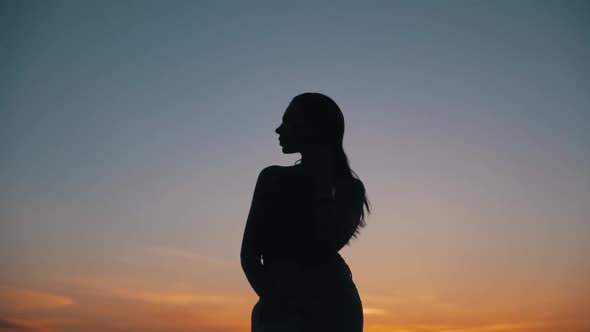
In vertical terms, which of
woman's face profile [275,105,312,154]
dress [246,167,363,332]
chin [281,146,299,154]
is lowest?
dress [246,167,363,332]

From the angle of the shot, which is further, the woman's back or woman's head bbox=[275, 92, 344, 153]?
woman's head bbox=[275, 92, 344, 153]

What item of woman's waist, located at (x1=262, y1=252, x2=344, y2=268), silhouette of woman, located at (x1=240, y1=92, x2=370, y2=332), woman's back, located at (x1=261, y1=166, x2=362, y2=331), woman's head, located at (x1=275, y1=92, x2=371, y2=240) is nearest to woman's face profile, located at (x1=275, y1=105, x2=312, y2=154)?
woman's head, located at (x1=275, y1=92, x2=371, y2=240)

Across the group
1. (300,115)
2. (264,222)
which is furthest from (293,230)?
(300,115)

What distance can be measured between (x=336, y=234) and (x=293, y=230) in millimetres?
210

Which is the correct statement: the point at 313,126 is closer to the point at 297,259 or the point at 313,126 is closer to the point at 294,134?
the point at 294,134

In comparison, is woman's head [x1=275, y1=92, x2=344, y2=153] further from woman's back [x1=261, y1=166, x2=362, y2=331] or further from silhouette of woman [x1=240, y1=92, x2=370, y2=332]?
woman's back [x1=261, y1=166, x2=362, y2=331]

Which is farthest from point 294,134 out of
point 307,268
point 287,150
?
point 307,268

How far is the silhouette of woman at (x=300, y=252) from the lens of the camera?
9.40 feet

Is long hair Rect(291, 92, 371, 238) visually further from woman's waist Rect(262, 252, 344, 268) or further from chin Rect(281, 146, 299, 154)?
woman's waist Rect(262, 252, 344, 268)

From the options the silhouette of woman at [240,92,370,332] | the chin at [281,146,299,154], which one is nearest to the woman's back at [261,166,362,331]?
the silhouette of woman at [240,92,370,332]

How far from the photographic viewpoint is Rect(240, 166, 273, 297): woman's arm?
284 cm

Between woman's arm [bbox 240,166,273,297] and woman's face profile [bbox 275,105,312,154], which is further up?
woman's face profile [bbox 275,105,312,154]

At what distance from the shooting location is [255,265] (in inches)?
112

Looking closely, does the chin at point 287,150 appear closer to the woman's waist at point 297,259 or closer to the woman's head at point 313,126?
the woman's head at point 313,126
